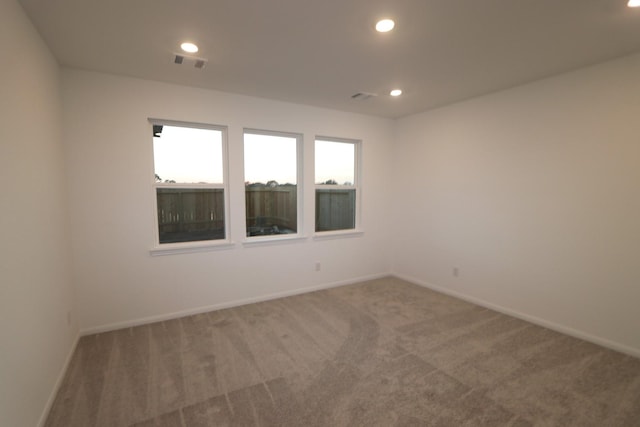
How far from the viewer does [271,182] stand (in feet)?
13.0

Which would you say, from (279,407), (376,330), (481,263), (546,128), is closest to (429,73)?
(546,128)

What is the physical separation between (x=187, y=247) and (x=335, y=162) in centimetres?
235

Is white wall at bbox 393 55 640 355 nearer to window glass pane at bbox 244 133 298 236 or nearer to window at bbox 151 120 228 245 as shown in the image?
window glass pane at bbox 244 133 298 236

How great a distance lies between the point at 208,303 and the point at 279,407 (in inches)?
72.3

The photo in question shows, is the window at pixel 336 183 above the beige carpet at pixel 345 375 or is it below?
above

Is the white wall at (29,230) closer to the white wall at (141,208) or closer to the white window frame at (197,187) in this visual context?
the white wall at (141,208)

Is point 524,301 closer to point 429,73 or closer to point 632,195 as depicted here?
point 632,195

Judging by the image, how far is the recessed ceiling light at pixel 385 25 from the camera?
1.98 metres

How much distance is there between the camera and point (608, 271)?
2.67 metres

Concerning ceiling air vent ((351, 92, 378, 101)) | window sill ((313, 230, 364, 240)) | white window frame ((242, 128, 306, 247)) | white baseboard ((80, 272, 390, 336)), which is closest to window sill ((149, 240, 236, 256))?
white window frame ((242, 128, 306, 247))

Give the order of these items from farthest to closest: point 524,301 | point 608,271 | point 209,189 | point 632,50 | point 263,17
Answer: point 209,189
point 524,301
point 608,271
point 632,50
point 263,17

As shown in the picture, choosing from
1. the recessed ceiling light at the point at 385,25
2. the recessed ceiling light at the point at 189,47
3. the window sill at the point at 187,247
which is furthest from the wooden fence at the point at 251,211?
the recessed ceiling light at the point at 385,25

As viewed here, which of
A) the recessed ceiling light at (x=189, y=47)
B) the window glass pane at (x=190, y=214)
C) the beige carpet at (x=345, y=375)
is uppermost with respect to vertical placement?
the recessed ceiling light at (x=189, y=47)

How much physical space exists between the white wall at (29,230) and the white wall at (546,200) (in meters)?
4.14
